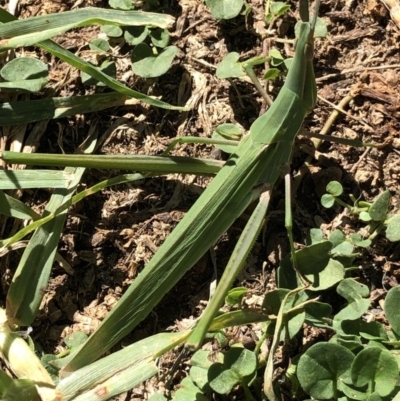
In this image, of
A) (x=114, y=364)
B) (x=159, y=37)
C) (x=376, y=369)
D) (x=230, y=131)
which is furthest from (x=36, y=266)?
(x=376, y=369)

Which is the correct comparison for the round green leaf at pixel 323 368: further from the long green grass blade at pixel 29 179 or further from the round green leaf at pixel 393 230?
the long green grass blade at pixel 29 179

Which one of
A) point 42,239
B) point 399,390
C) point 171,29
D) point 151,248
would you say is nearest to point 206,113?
point 171,29

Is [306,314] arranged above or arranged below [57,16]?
below

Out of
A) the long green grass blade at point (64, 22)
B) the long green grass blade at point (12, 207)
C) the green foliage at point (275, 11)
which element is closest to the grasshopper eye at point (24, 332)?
the long green grass blade at point (12, 207)

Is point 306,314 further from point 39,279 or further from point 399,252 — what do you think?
point 39,279

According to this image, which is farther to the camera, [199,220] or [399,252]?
[399,252]

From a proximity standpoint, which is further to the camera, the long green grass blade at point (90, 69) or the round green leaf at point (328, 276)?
the long green grass blade at point (90, 69)
